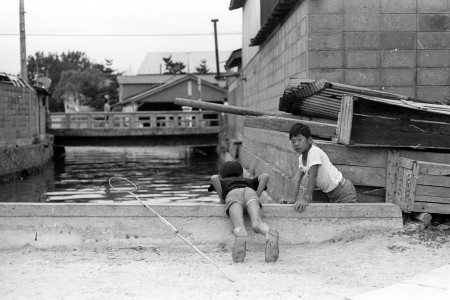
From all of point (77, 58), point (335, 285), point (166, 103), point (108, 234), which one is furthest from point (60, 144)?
point (77, 58)

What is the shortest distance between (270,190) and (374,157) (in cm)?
431

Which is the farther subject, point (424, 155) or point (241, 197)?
point (424, 155)

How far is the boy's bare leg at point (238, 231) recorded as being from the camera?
256 inches

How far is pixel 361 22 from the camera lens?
38.6 feet

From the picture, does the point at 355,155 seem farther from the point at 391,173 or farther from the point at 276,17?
the point at 276,17

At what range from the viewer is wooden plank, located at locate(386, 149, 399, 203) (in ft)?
26.4

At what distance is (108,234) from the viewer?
754cm

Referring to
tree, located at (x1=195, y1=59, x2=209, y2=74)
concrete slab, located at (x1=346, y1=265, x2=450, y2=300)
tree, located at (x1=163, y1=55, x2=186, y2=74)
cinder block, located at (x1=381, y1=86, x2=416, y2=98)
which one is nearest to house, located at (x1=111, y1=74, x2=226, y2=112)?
tree, located at (x1=163, y1=55, x2=186, y2=74)

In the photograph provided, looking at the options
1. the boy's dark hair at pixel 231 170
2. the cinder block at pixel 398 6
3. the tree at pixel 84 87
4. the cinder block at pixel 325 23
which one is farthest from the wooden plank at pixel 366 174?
the tree at pixel 84 87

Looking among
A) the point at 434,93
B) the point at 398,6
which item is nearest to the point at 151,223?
the point at 434,93

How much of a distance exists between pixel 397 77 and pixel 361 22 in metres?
1.12

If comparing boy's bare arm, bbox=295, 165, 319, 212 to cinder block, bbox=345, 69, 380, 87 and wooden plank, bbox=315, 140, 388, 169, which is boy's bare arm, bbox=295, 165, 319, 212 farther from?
cinder block, bbox=345, 69, 380, 87

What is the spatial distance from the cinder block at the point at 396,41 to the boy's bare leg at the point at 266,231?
5705 mm

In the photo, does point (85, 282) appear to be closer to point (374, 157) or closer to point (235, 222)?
point (235, 222)
